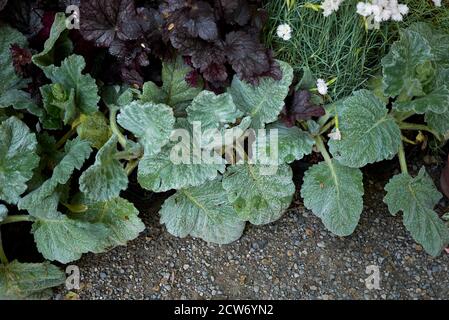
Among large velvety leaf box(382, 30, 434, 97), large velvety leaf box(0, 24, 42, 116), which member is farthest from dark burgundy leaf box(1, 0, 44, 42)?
large velvety leaf box(382, 30, 434, 97)

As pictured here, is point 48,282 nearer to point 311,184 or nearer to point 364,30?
point 311,184

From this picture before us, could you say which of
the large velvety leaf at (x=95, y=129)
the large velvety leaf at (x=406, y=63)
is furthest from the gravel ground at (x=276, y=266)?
the large velvety leaf at (x=406, y=63)

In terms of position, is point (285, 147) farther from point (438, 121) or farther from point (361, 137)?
point (438, 121)

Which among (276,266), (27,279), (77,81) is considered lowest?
(276,266)

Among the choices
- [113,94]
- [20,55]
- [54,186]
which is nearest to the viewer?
[54,186]

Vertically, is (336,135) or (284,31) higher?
(284,31)

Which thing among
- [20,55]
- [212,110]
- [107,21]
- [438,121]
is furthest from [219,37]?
[438,121]

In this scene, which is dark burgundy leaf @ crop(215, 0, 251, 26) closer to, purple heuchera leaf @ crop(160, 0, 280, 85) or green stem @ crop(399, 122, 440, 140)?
purple heuchera leaf @ crop(160, 0, 280, 85)
